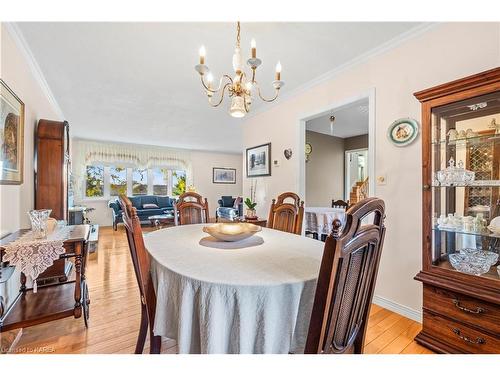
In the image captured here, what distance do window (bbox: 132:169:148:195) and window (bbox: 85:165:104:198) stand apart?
0.84 m

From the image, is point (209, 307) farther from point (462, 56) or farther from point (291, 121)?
point (291, 121)

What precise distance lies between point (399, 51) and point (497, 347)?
2.21 metres

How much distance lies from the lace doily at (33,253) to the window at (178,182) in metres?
6.36

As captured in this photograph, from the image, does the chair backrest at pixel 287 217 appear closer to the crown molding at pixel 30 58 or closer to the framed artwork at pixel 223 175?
the crown molding at pixel 30 58

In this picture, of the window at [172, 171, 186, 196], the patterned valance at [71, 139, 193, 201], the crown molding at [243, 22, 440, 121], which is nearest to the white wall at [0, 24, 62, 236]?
the crown molding at [243, 22, 440, 121]

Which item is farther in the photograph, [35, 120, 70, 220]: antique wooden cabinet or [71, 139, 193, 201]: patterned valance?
[71, 139, 193, 201]: patterned valance

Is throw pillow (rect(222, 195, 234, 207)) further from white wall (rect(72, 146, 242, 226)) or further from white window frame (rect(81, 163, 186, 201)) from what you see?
white window frame (rect(81, 163, 186, 201))

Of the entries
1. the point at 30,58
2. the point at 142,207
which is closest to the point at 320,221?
the point at 30,58

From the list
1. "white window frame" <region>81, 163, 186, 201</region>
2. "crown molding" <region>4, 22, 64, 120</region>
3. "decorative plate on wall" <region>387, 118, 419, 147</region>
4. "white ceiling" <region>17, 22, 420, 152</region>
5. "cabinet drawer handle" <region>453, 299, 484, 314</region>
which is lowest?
"cabinet drawer handle" <region>453, 299, 484, 314</region>

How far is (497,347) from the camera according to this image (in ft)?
4.31

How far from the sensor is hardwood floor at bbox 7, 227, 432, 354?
1.58 metres
